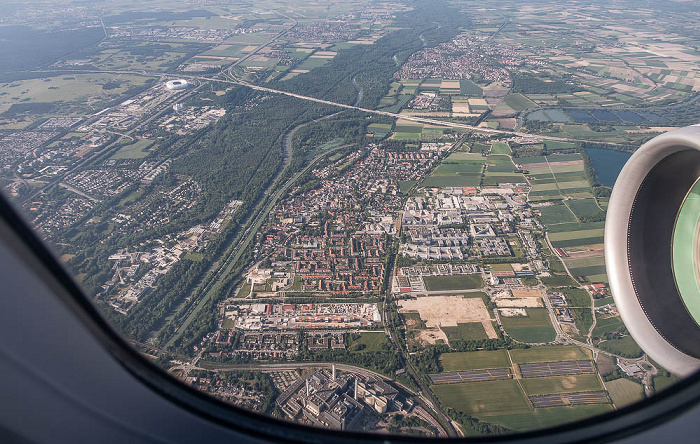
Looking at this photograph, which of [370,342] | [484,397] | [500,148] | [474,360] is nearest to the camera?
[484,397]

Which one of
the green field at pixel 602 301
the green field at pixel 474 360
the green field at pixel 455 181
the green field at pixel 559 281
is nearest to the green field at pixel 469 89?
the green field at pixel 455 181

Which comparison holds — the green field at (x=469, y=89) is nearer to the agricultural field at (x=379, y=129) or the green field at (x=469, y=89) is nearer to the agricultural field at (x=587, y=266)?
the agricultural field at (x=379, y=129)

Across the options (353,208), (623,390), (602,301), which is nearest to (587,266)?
(602,301)

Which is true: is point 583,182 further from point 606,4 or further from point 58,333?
point 606,4

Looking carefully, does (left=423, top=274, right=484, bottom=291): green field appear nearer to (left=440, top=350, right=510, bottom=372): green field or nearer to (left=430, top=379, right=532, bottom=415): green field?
(left=440, top=350, right=510, bottom=372): green field

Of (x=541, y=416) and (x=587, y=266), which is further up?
(x=541, y=416)

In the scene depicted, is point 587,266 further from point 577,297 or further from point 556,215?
point 556,215

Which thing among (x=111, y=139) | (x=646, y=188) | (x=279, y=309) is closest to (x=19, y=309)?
(x=646, y=188)
